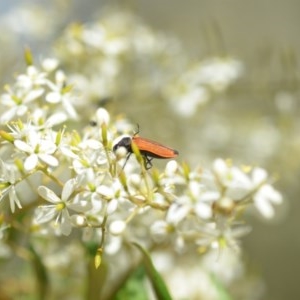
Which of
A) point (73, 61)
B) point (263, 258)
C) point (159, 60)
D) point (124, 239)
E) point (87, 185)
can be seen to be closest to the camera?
point (87, 185)

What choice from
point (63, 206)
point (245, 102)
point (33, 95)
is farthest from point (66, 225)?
point (245, 102)

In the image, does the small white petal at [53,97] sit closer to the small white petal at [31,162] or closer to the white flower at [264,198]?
the small white petal at [31,162]

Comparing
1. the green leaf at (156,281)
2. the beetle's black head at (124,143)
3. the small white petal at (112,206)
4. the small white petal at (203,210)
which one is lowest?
the green leaf at (156,281)

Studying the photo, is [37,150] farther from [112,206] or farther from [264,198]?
[264,198]

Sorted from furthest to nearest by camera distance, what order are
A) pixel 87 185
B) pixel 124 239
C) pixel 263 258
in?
pixel 263 258 → pixel 124 239 → pixel 87 185

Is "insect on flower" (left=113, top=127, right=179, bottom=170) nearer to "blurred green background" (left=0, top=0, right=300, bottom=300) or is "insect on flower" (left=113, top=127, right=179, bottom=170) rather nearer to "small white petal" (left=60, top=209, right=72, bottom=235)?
"small white petal" (left=60, top=209, right=72, bottom=235)

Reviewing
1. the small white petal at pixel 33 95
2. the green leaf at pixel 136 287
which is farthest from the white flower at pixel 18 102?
the green leaf at pixel 136 287

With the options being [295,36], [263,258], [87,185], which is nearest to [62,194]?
[87,185]

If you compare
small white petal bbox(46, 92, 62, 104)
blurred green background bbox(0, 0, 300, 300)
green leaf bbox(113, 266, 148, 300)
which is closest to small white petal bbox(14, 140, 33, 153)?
small white petal bbox(46, 92, 62, 104)

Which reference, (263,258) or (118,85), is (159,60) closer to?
(118,85)
